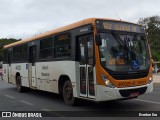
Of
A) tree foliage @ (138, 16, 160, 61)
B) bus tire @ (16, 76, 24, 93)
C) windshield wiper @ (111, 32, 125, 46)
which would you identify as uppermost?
tree foliage @ (138, 16, 160, 61)

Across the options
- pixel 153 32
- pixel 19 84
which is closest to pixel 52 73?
pixel 19 84

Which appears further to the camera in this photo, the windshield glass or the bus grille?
the windshield glass

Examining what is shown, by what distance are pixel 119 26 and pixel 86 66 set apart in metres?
1.75

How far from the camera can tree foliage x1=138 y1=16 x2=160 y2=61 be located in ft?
218

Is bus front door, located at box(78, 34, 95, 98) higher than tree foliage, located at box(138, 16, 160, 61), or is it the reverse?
tree foliage, located at box(138, 16, 160, 61)

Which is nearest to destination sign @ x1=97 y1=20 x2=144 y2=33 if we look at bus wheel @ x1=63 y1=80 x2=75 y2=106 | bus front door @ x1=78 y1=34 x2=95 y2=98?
bus front door @ x1=78 y1=34 x2=95 y2=98

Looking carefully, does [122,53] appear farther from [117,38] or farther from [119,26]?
[119,26]

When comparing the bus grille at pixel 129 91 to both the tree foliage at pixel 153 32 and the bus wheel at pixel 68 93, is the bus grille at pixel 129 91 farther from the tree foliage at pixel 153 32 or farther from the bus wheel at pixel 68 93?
the tree foliage at pixel 153 32

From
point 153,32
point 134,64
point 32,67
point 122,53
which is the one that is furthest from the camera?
point 153,32

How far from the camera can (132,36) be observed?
10.0 m

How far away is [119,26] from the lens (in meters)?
9.89

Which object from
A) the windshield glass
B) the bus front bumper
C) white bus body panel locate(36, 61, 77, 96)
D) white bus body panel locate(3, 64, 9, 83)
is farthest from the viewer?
white bus body panel locate(3, 64, 9, 83)

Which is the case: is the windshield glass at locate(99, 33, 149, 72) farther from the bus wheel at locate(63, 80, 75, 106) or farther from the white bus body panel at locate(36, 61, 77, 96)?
the bus wheel at locate(63, 80, 75, 106)

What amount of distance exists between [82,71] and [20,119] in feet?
8.64
